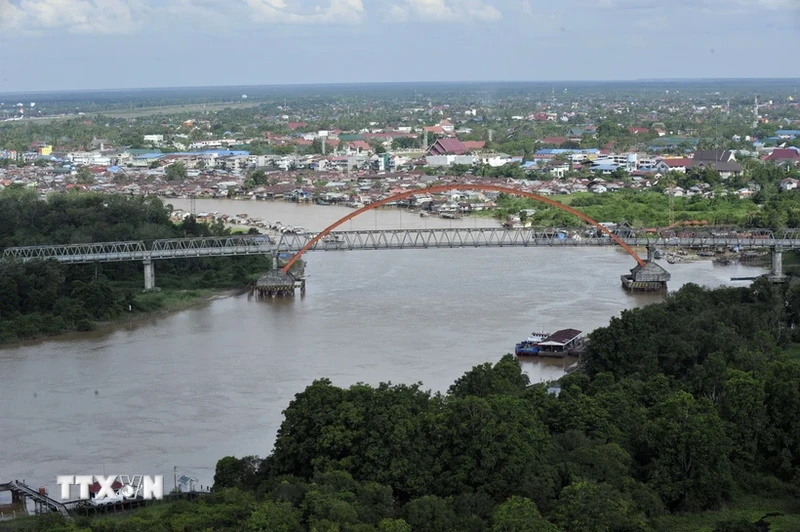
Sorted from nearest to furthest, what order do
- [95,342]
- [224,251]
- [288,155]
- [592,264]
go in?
[95,342], [224,251], [592,264], [288,155]

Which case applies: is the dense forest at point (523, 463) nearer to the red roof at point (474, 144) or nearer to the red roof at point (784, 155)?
the red roof at point (784, 155)

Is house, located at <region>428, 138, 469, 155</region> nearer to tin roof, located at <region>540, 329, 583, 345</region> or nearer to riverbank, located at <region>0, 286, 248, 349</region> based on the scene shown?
riverbank, located at <region>0, 286, 248, 349</region>

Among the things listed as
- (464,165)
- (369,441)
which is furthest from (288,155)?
(369,441)

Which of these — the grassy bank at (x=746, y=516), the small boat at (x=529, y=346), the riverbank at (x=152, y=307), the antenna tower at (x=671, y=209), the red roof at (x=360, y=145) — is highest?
the red roof at (x=360, y=145)

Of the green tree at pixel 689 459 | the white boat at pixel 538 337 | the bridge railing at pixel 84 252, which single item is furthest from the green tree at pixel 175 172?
the green tree at pixel 689 459

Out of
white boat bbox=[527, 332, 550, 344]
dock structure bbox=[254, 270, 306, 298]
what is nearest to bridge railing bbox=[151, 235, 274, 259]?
dock structure bbox=[254, 270, 306, 298]

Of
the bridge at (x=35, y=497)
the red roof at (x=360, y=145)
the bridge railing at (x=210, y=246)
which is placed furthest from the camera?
the red roof at (x=360, y=145)

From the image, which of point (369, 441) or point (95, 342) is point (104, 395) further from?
point (369, 441)
